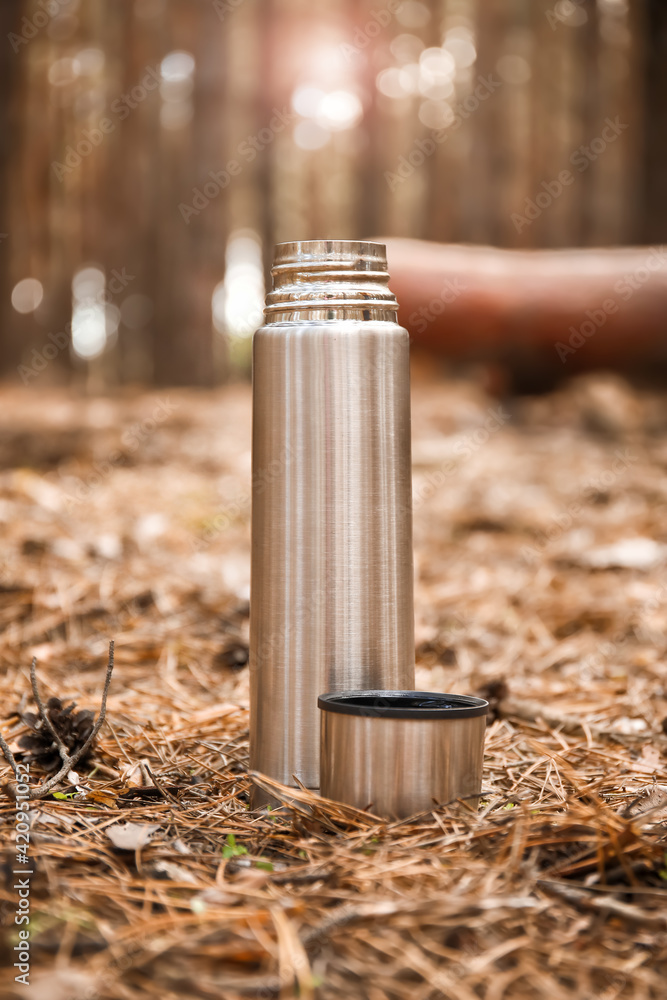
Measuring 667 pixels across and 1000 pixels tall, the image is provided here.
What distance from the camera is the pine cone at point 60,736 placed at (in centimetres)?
153

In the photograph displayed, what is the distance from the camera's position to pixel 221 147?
670cm

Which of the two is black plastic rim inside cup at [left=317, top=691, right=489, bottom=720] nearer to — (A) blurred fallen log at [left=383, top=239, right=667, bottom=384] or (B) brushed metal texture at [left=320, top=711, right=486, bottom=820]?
(B) brushed metal texture at [left=320, top=711, right=486, bottom=820]

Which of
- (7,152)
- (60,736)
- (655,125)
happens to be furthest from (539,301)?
(655,125)

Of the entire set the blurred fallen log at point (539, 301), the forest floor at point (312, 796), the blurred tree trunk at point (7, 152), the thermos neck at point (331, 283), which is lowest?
the forest floor at point (312, 796)

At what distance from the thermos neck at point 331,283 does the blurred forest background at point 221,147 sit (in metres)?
5.26

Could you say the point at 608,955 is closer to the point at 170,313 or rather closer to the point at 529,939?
the point at 529,939

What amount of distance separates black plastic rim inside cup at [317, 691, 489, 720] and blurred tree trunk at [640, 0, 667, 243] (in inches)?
365

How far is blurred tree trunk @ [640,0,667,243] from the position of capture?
966cm

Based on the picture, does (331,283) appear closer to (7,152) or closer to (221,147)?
(221,147)

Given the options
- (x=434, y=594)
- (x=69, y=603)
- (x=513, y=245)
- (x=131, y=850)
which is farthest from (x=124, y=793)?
(x=513, y=245)

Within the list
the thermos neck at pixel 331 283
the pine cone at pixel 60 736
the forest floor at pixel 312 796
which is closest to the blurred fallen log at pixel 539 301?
the forest floor at pixel 312 796

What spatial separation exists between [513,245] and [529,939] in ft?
25.6

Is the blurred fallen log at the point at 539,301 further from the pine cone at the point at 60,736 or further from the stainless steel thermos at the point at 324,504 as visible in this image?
the pine cone at the point at 60,736

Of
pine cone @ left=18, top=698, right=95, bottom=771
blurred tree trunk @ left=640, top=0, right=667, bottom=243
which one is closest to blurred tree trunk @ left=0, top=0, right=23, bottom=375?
blurred tree trunk @ left=640, top=0, right=667, bottom=243
